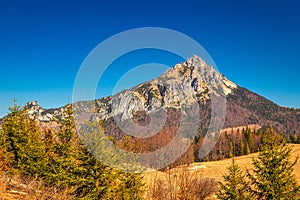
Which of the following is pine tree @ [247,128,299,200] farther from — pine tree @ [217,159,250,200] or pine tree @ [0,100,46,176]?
pine tree @ [0,100,46,176]

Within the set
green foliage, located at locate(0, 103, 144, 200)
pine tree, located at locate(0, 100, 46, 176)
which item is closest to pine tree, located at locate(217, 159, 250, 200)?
green foliage, located at locate(0, 103, 144, 200)

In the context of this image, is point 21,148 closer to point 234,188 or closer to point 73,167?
point 73,167

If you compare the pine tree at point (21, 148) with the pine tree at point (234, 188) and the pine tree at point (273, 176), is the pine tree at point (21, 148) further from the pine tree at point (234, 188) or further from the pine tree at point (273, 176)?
the pine tree at point (273, 176)

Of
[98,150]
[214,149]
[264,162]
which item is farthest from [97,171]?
[214,149]

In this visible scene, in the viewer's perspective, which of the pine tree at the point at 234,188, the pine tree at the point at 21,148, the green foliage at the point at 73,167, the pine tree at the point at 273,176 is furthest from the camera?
the pine tree at the point at 21,148

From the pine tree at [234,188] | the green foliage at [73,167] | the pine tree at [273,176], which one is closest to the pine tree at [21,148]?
the green foliage at [73,167]

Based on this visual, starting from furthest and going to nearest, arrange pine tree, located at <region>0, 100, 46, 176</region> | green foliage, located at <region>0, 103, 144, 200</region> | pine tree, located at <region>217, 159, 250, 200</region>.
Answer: pine tree, located at <region>0, 100, 46, 176</region>
pine tree, located at <region>217, 159, 250, 200</region>
green foliage, located at <region>0, 103, 144, 200</region>

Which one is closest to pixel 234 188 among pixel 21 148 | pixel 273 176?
pixel 273 176

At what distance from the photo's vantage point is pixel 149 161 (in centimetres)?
2006

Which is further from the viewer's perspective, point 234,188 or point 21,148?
point 21,148

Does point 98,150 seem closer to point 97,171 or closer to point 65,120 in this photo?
point 97,171

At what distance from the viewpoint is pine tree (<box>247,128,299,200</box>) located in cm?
1422

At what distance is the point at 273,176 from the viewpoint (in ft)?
47.8

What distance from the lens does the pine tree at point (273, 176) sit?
14219mm
